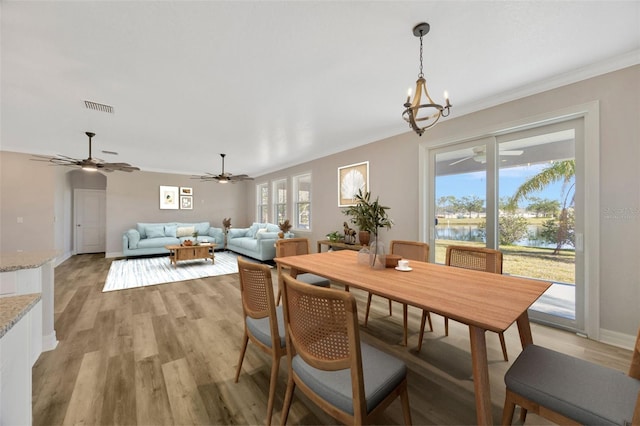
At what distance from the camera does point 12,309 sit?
869 mm

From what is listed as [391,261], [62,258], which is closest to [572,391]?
[391,261]

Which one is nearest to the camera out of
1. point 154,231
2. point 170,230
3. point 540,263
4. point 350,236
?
point 540,263

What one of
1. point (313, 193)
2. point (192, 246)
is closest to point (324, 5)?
point (313, 193)

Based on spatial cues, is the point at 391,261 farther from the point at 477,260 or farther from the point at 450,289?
the point at 477,260

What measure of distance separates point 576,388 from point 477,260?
114 cm

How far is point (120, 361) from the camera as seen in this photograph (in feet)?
6.48

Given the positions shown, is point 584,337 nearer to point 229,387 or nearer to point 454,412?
point 454,412

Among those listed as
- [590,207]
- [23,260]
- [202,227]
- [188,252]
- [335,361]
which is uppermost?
[590,207]

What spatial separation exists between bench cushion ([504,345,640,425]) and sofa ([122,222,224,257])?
6553 millimetres

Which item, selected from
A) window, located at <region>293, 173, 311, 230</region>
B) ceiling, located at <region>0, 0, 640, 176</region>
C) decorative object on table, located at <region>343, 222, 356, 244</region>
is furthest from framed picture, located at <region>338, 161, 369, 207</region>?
window, located at <region>293, 173, 311, 230</region>

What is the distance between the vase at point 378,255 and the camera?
76.3 inches

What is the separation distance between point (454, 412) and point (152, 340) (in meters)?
2.55

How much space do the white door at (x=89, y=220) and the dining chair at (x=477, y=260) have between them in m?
9.27

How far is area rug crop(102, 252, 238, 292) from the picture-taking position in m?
4.22
